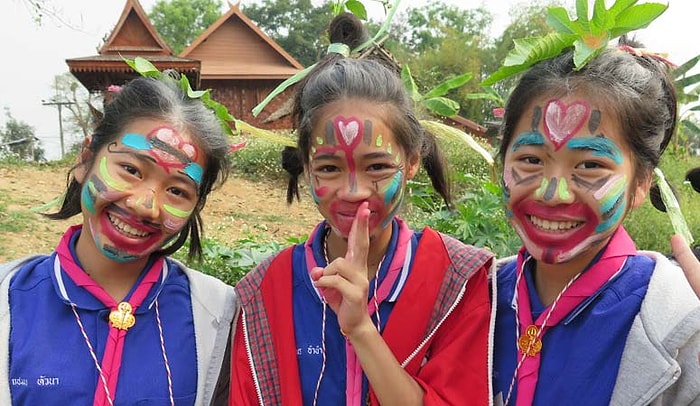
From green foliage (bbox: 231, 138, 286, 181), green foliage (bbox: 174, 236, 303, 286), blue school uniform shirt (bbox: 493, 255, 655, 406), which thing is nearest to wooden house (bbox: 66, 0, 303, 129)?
green foliage (bbox: 231, 138, 286, 181)

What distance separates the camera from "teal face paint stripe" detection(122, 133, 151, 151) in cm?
210

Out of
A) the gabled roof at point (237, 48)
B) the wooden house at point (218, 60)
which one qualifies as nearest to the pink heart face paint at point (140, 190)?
the wooden house at point (218, 60)

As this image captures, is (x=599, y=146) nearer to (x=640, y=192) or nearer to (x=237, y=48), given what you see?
(x=640, y=192)

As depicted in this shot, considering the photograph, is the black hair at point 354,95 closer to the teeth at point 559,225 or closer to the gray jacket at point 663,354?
the teeth at point 559,225

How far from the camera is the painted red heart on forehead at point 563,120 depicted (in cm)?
176

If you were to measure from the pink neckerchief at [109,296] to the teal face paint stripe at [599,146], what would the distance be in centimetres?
148

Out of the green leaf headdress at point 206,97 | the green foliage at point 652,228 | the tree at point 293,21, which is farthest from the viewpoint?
the tree at point 293,21

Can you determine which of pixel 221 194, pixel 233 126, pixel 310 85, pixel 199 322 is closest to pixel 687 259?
pixel 310 85

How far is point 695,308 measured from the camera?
1.59m

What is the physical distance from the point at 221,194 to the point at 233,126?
10462mm

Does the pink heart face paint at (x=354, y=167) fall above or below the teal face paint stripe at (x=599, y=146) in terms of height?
below

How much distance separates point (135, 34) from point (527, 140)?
17.3m

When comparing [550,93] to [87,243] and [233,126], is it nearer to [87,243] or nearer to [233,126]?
[233,126]

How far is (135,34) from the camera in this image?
56.1 feet
